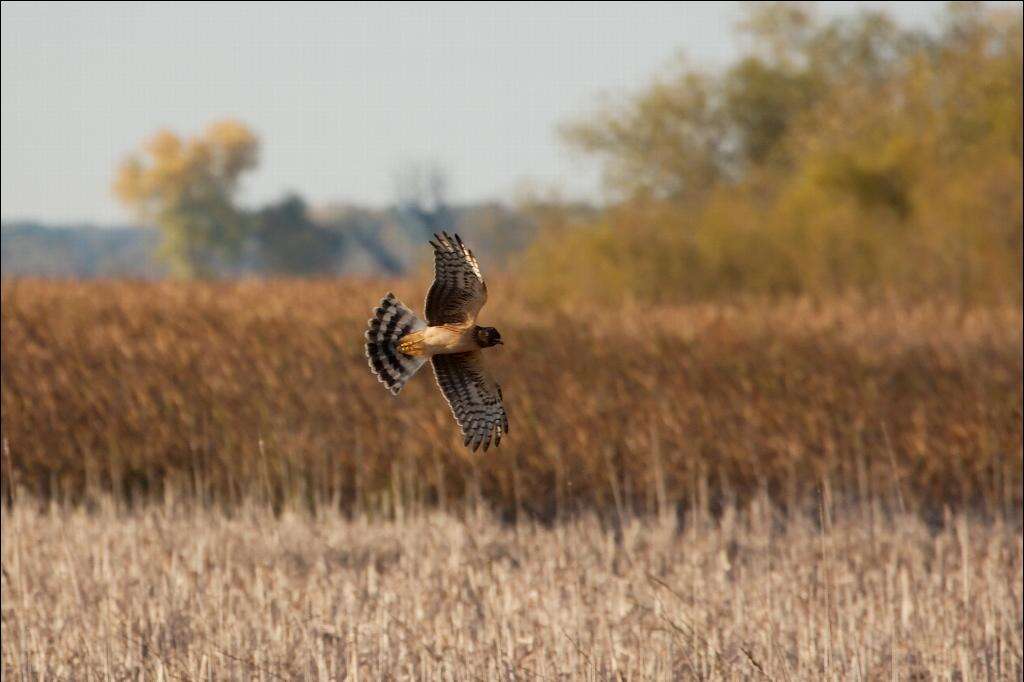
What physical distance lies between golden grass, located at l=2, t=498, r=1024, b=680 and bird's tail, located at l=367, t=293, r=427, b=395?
2.70 m

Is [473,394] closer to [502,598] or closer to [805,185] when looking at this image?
[502,598]

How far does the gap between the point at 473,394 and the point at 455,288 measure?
236mm

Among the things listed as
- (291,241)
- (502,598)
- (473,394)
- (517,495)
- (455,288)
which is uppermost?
(291,241)

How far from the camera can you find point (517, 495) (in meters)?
9.41

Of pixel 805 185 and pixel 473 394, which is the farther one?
pixel 805 185

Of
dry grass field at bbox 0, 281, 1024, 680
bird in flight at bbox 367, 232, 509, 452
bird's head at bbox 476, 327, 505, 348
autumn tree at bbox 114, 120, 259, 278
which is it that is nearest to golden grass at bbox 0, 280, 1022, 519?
dry grass field at bbox 0, 281, 1024, 680

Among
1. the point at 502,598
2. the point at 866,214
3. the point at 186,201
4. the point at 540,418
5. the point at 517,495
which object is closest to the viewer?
the point at 502,598

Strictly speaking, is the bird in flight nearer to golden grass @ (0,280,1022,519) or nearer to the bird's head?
the bird's head

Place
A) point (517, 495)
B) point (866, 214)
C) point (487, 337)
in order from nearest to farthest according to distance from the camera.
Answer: point (487, 337), point (517, 495), point (866, 214)

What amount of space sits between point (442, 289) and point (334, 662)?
12.6ft

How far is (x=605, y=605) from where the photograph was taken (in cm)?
796

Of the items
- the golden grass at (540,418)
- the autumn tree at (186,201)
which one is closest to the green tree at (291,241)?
the autumn tree at (186,201)

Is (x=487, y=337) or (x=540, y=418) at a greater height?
(x=487, y=337)

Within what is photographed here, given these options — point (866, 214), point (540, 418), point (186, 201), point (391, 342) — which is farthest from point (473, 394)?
point (186, 201)
